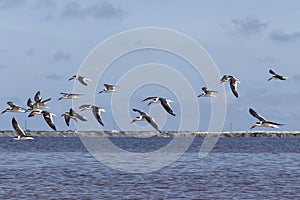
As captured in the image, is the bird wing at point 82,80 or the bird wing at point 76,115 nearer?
the bird wing at point 76,115

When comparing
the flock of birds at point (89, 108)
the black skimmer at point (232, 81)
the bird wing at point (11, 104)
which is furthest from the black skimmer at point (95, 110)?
the black skimmer at point (232, 81)

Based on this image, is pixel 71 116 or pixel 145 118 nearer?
pixel 145 118

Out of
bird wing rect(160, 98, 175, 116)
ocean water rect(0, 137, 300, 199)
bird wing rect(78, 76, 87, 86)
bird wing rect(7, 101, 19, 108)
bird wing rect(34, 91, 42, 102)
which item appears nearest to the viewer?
ocean water rect(0, 137, 300, 199)

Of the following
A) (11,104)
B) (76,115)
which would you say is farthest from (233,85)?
(11,104)

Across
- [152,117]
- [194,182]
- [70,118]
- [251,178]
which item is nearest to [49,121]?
[70,118]

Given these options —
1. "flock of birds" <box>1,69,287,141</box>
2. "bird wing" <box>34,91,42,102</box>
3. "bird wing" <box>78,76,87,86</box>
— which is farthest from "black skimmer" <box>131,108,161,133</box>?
"bird wing" <box>78,76,87,86</box>

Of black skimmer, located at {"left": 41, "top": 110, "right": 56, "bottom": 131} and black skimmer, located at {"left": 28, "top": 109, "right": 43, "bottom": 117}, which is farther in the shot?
black skimmer, located at {"left": 28, "top": 109, "right": 43, "bottom": 117}

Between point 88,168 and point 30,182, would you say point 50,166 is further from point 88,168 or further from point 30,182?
point 30,182

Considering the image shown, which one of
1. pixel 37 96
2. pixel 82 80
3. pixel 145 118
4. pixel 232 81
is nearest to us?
pixel 145 118

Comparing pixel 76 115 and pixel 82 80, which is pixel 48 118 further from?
pixel 82 80

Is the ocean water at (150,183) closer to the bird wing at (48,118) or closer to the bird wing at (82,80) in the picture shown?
the bird wing at (48,118)

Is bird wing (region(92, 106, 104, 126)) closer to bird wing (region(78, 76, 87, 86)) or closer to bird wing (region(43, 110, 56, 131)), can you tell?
bird wing (region(43, 110, 56, 131))

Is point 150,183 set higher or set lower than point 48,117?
lower

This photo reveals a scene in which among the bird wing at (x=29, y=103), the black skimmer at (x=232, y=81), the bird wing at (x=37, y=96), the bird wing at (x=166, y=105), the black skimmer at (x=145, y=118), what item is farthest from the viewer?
the bird wing at (x=29, y=103)
